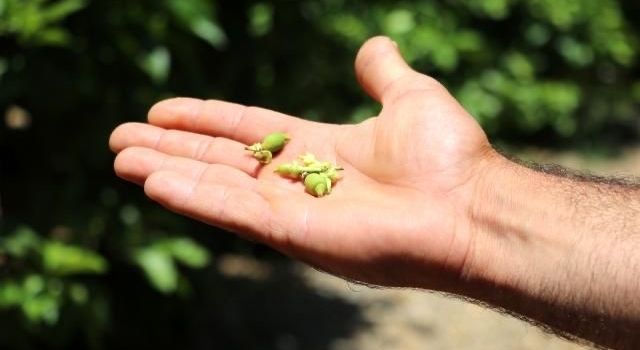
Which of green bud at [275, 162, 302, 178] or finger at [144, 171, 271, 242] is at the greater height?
green bud at [275, 162, 302, 178]

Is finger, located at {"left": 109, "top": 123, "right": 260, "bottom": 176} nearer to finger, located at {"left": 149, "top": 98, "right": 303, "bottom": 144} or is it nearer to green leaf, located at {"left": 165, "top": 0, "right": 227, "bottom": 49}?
finger, located at {"left": 149, "top": 98, "right": 303, "bottom": 144}

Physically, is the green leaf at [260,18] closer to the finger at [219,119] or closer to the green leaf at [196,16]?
the green leaf at [196,16]

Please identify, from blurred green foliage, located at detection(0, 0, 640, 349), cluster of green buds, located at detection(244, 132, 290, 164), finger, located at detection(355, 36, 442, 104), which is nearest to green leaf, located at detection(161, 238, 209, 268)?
blurred green foliage, located at detection(0, 0, 640, 349)

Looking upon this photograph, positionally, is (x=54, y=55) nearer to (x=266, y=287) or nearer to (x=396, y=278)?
(x=396, y=278)

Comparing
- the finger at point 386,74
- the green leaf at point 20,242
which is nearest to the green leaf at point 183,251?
the green leaf at point 20,242

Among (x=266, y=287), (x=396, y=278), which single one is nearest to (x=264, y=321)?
(x=266, y=287)

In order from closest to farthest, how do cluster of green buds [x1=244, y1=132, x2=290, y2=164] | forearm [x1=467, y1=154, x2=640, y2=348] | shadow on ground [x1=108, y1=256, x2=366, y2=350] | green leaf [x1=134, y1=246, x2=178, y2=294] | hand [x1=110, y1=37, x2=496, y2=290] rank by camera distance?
→ forearm [x1=467, y1=154, x2=640, y2=348] → hand [x1=110, y1=37, x2=496, y2=290] → cluster of green buds [x1=244, y1=132, x2=290, y2=164] → green leaf [x1=134, y1=246, x2=178, y2=294] → shadow on ground [x1=108, y1=256, x2=366, y2=350]
